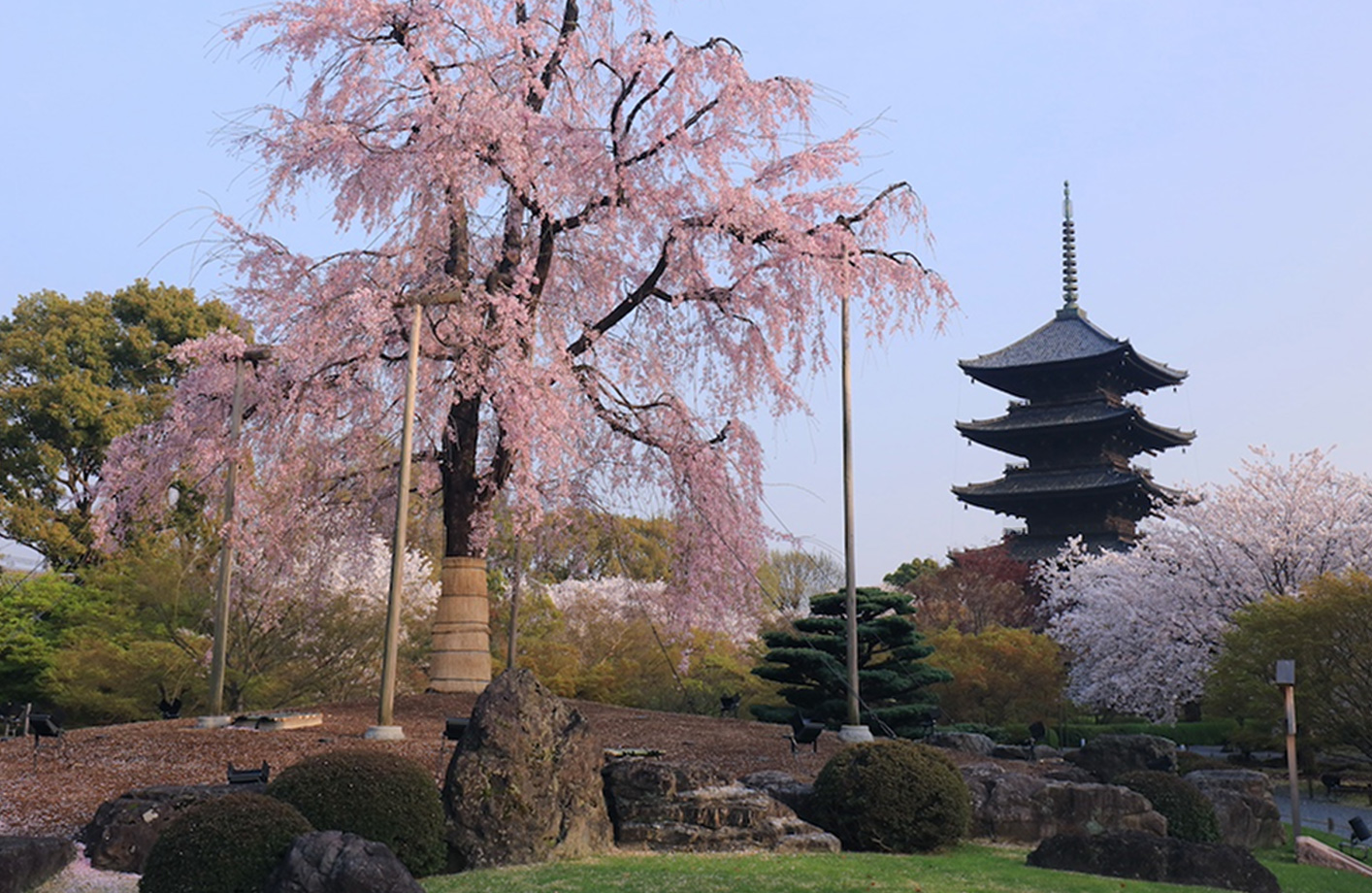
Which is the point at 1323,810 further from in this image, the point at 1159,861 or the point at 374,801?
the point at 374,801

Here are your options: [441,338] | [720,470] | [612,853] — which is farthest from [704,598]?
[612,853]

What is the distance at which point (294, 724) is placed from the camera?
680 inches

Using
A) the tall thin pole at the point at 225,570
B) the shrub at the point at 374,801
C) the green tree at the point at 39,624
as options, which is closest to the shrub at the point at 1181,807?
the shrub at the point at 374,801

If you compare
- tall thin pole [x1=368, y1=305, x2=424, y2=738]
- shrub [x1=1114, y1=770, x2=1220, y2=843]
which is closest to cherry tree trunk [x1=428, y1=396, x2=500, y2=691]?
tall thin pole [x1=368, y1=305, x2=424, y2=738]

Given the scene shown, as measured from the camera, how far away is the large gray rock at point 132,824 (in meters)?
11.3

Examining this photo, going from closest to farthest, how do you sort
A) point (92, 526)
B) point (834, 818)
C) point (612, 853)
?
point (612, 853)
point (834, 818)
point (92, 526)

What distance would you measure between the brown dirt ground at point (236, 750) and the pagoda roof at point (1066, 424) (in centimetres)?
4012

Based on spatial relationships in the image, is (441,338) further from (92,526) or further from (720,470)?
(92,526)

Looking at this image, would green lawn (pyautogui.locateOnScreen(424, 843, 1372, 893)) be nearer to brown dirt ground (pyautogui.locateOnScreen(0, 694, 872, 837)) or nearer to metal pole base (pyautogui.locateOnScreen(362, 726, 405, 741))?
brown dirt ground (pyautogui.locateOnScreen(0, 694, 872, 837))

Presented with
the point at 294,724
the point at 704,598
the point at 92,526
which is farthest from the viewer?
the point at 704,598

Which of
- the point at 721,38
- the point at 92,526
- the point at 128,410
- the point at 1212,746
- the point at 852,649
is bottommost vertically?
the point at 1212,746

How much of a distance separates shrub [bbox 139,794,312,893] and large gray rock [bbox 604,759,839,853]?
438cm

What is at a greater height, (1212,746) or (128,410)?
(128,410)

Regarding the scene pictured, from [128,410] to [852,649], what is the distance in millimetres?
A: 30494
